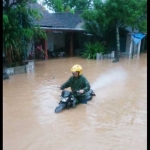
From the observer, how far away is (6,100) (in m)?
6.75

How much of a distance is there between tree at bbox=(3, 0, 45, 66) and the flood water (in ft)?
7.57

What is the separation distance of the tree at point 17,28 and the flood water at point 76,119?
7.57 feet

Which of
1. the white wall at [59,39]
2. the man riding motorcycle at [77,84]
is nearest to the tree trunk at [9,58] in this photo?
the man riding motorcycle at [77,84]

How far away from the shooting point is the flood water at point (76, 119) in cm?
411

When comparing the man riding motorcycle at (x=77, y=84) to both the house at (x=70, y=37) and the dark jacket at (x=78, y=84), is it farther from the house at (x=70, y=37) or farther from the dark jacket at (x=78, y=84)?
the house at (x=70, y=37)

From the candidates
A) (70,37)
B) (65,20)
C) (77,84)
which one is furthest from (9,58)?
(65,20)

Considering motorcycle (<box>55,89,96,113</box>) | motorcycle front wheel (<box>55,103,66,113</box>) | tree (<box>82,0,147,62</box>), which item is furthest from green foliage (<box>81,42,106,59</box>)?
motorcycle front wheel (<box>55,103,66,113</box>)

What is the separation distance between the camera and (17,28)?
10.3m

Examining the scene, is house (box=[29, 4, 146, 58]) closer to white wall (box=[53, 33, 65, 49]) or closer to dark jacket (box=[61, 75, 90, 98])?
white wall (box=[53, 33, 65, 49])

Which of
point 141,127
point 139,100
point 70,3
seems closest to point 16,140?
point 141,127

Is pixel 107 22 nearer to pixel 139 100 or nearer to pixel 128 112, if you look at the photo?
pixel 139 100

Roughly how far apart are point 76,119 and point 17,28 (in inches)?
260

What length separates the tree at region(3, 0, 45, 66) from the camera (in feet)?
32.6

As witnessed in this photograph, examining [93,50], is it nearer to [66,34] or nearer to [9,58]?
[66,34]
